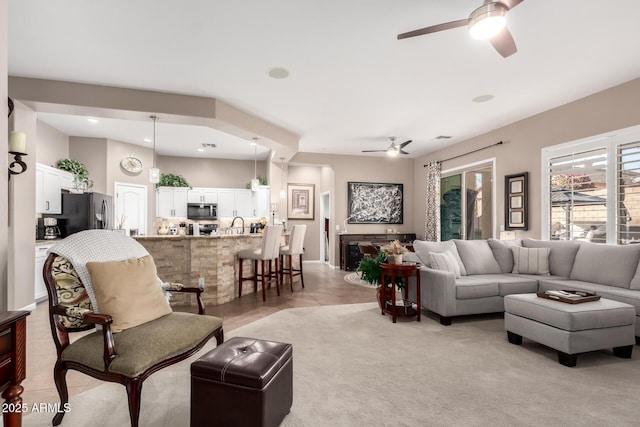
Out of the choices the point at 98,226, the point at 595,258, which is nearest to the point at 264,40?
the point at 595,258

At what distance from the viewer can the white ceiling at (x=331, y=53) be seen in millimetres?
2629

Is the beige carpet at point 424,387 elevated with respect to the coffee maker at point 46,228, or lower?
lower

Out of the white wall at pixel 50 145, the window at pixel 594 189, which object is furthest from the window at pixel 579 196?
the white wall at pixel 50 145

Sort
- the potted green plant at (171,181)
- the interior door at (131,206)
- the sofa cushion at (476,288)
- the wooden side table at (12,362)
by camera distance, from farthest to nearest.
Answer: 1. the potted green plant at (171,181)
2. the interior door at (131,206)
3. the sofa cushion at (476,288)
4. the wooden side table at (12,362)

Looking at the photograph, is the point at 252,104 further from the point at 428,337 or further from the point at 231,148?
the point at 428,337

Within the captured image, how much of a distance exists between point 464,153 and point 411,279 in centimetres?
359

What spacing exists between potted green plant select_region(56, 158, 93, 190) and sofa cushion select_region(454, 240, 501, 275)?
6814 mm

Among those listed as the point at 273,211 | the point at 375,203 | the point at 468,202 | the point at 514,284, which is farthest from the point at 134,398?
the point at 375,203

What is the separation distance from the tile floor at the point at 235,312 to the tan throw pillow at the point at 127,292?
82cm

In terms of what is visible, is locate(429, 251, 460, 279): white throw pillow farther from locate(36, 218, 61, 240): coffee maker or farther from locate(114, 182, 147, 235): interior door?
locate(114, 182, 147, 235): interior door

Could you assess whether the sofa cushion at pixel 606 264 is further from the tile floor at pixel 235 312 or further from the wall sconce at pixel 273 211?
the wall sconce at pixel 273 211

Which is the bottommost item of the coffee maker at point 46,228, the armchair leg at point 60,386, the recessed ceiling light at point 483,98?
the armchair leg at point 60,386

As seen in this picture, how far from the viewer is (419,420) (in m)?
1.93

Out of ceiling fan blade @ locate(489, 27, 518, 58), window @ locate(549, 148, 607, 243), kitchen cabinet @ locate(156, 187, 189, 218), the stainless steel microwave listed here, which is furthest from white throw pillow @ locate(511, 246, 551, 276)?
kitchen cabinet @ locate(156, 187, 189, 218)
